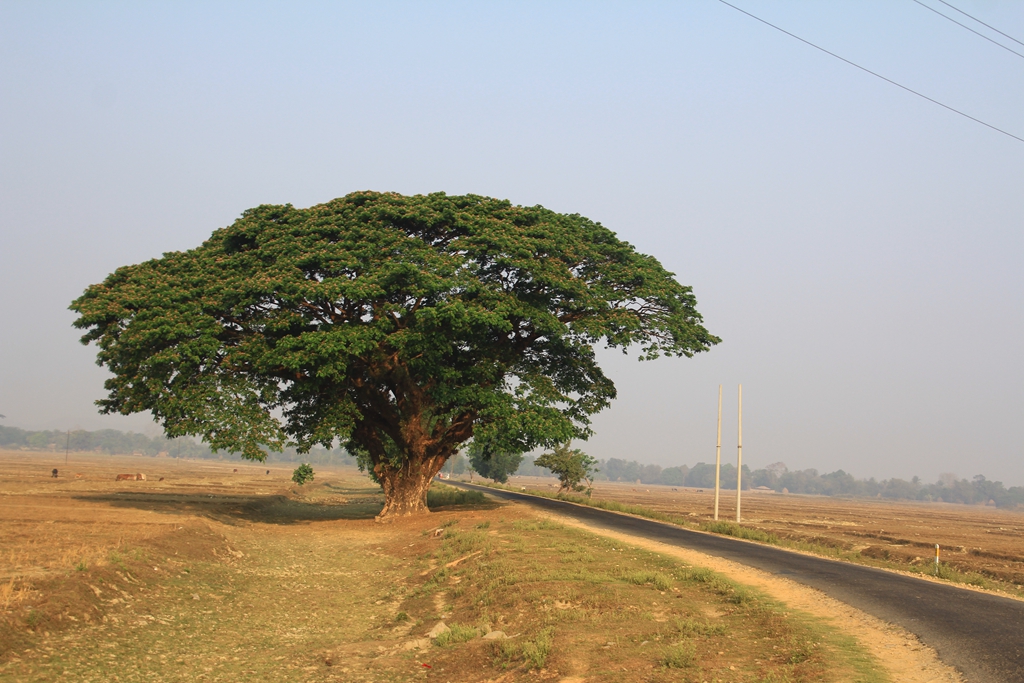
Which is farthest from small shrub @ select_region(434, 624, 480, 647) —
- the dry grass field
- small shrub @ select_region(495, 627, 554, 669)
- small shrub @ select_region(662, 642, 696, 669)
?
small shrub @ select_region(662, 642, 696, 669)

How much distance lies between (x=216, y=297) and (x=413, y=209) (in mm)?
7853

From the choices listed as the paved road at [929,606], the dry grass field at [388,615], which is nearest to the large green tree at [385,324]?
the dry grass field at [388,615]

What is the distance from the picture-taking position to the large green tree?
24.5 metres

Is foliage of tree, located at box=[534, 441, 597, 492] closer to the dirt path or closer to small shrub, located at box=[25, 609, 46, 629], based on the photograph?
the dirt path

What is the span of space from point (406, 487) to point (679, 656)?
20.9m

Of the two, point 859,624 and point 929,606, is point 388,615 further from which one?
point 929,606

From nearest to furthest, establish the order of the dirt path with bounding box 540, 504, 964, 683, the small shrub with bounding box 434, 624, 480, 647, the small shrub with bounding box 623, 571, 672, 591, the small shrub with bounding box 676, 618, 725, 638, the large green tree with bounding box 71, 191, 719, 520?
1. the dirt path with bounding box 540, 504, 964, 683
2. the small shrub with bounding box 676, 618, 725, 638
3. the small shrub with bounding box 434, 624, 480, 647
4. the small shrub with bounding box 623, 571, 672, 591
5. the large green tree with bounding box 71, 191, 719, 520

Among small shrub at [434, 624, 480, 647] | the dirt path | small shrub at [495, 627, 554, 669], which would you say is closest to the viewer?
the dirt path

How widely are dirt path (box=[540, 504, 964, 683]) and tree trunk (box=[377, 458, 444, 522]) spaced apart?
12448 mm

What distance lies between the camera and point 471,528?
2508 centimetres

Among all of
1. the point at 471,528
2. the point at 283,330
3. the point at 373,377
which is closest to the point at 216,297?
the point at 283,330

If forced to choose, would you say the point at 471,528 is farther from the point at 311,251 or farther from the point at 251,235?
the point at 251,235

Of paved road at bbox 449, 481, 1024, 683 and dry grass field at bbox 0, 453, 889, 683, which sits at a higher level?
paved road at bbox 449, 481, 1024, 683

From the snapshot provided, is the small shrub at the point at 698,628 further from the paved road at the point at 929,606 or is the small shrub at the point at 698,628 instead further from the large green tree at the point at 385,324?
the large green tree at the point at 385,324
